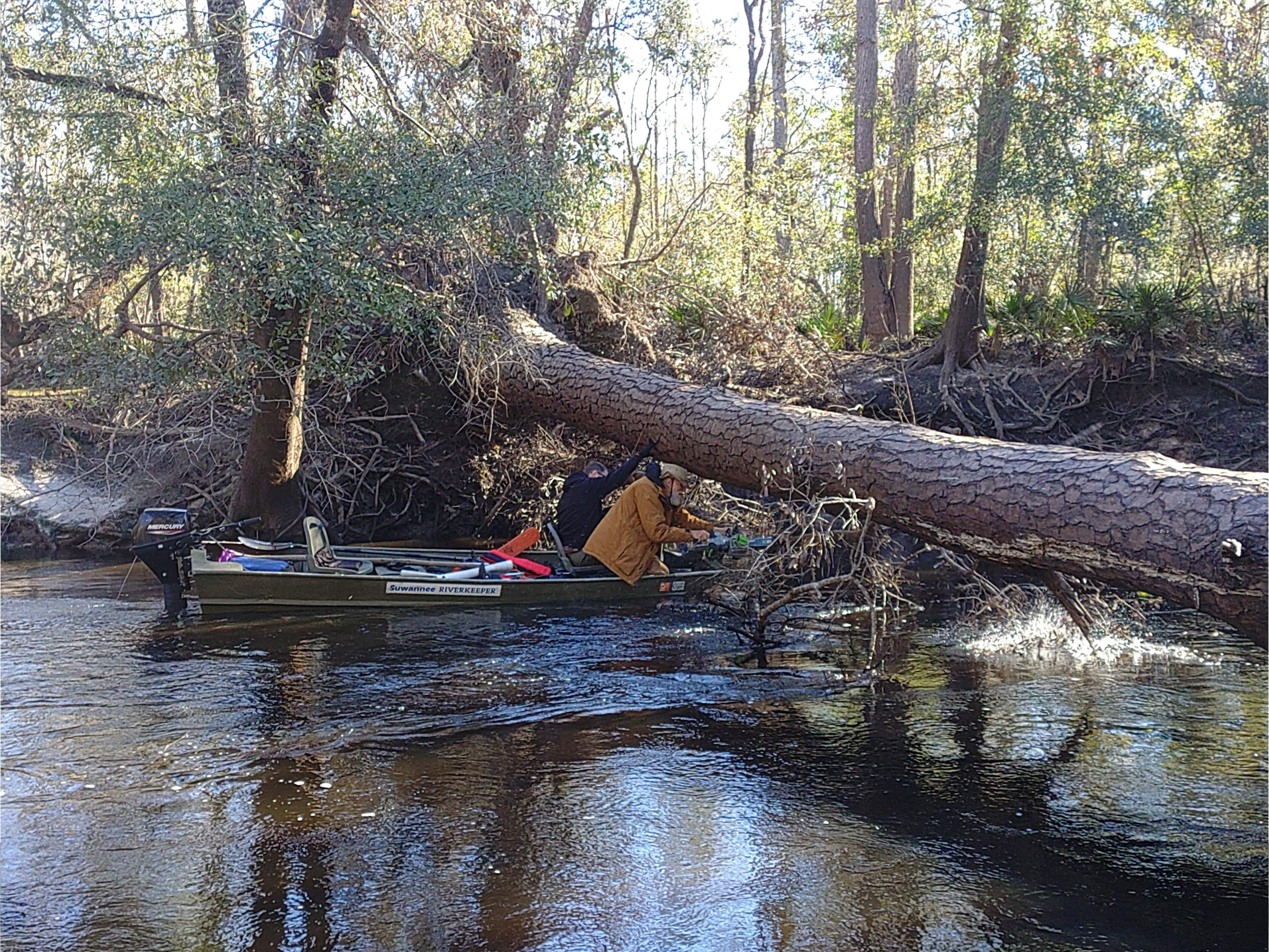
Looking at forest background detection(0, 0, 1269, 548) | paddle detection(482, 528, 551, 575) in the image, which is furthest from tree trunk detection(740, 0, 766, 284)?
paddle detection(482, 528, 551, 575)

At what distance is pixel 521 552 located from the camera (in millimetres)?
11516

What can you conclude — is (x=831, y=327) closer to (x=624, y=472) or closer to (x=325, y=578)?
(x=624, y=472)

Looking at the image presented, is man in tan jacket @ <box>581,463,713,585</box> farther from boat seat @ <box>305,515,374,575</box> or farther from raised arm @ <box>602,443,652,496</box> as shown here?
boat seat @ <box>305,515,374,575</box>

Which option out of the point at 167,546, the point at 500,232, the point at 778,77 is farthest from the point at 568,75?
the point at 778,77

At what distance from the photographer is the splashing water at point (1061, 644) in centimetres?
871

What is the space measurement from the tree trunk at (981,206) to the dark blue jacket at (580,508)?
213 inches

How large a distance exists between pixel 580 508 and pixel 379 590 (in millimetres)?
2211

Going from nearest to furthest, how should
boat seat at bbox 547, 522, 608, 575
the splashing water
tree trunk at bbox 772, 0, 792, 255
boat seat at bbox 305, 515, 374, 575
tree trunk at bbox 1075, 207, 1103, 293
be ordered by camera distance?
the splashing water
boat seat at bbox 305, 515, 374, 575
boat seat at bbox 547, 522, 608, 575
tree trunk at bbox 1075, 207, 1103, 293
tree trunk at bbox 772, 0, 792, 255

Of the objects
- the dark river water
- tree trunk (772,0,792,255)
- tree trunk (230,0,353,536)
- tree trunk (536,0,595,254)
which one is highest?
tree trunk (772,0,792,255)

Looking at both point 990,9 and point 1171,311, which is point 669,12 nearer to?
point 990,9

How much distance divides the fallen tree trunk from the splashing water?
5.89 feet

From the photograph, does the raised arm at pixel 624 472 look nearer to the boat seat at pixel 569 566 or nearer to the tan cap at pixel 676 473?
the tan cap at pixel 676 473

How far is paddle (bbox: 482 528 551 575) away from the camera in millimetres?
10977

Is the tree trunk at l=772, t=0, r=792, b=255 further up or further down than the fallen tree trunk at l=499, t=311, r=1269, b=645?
further up
